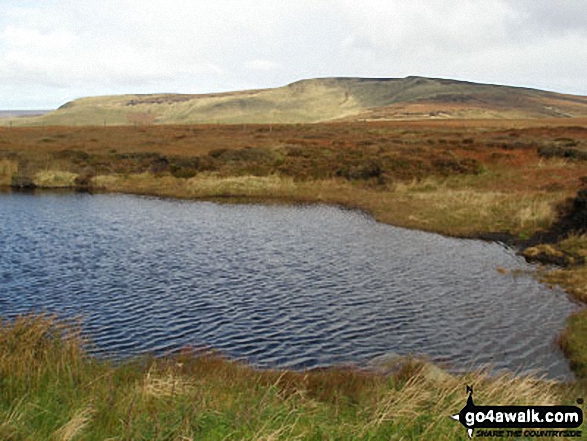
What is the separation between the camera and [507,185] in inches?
1763

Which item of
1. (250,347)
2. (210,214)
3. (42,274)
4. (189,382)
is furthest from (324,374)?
(210,214)

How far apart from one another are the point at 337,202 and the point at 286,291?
2401cm

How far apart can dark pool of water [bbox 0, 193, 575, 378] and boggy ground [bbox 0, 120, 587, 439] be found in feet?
6.11

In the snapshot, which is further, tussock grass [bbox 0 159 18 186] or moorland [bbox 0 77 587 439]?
tussock grass [bbox 0 159 18 186]

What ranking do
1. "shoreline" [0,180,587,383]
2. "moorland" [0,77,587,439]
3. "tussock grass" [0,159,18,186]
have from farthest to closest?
"tussock grass" [0,159,18,186]
"shoreline" [0,180,587,383]
"moorland" [0,77,587,439]

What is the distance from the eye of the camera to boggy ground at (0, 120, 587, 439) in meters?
7.66

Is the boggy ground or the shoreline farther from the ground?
the boggy ground

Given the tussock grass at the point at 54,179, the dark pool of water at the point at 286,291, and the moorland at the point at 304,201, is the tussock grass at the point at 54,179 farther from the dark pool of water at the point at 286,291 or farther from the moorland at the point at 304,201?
the dark pool of water at the point at 286,291

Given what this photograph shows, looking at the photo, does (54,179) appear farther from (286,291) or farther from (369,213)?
(286,291)

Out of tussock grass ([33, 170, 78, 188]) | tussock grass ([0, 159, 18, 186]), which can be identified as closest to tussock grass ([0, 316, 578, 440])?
tussock grass ([33, 170, 78, 188])

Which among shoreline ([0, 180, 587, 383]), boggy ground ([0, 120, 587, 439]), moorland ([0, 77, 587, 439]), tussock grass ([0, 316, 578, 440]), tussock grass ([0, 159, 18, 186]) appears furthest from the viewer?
tussock grass ([0, 159, 18, 186])

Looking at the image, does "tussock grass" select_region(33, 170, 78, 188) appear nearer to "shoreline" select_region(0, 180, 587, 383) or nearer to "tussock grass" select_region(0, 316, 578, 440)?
"shoreline" select_region(0, 180, 587, 383)

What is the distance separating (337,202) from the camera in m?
43.8

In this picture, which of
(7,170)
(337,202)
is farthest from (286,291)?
(7,170)
